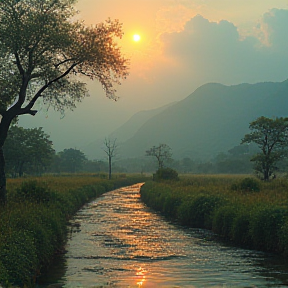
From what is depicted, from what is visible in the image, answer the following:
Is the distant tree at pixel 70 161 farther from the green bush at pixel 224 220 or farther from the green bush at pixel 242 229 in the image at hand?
the green bush at pixel 242 229

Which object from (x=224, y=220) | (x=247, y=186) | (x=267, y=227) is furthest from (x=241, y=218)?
(x=247, y=186)

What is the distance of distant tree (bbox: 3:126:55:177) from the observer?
9169 centimetres

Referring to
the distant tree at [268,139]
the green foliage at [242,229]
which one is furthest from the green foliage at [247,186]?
the distant tree at [268,139]

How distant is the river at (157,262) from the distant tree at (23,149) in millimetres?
68154

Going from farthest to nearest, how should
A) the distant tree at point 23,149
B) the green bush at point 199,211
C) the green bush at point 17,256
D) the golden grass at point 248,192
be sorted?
the distant tree at point 23,149, the green bush at point 199,211, the golden grass at point 248,192, the green bush at point 17,256

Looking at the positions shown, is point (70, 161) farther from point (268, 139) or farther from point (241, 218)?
point (241, 218)

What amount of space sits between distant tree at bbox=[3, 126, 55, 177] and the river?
224 feet

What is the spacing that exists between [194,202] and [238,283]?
1707cm

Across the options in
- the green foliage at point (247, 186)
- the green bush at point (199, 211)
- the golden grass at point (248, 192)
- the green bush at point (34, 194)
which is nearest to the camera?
the golden grass at point (248, 192)

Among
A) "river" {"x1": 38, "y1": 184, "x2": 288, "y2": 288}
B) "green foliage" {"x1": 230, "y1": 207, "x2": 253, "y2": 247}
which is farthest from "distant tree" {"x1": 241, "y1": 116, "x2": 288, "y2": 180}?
"green foliage" {"x1": 230, "y1": 207, "x2": 253, "y2": 247}

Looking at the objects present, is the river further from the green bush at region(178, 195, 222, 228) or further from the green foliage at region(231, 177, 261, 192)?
the green foliage at region(231, 177, 261, 192)

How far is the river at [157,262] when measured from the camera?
15.0 m

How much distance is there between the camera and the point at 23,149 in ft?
310

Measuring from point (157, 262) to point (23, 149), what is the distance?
268ft
